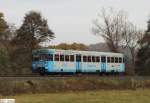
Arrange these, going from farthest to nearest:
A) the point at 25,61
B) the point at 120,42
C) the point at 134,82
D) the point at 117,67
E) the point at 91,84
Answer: the point at 120,42, the point at 25,61, the point at 117,67, the point at 134,82, the point at 91,84

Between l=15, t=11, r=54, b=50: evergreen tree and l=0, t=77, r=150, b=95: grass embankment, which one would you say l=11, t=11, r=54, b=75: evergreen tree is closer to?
l=15, t=11, r=54, b=50: evergreen tree

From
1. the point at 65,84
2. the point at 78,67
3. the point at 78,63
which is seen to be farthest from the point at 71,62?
the point at 65,84

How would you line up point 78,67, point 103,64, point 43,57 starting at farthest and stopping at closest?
point 103,64 → point 78,67 → point 43,57

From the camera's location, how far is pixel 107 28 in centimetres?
9275

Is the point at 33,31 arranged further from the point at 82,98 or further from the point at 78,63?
the point at 82,98

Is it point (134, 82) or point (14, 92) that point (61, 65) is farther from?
point (14, 92)

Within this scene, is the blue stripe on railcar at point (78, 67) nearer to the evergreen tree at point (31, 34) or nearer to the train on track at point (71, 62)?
the train on track at point (71, 62)

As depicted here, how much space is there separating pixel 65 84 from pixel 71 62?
11611 mm

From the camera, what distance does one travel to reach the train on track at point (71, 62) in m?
49.3

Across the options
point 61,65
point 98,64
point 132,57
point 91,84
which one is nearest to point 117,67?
point 98,64

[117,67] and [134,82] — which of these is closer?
[134,82]

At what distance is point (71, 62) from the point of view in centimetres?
5112

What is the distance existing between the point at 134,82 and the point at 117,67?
550 inches

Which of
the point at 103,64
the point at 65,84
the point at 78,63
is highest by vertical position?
the point at 78,63
